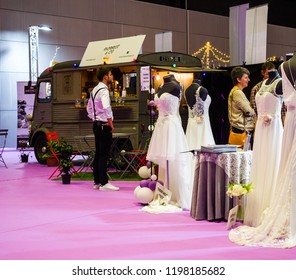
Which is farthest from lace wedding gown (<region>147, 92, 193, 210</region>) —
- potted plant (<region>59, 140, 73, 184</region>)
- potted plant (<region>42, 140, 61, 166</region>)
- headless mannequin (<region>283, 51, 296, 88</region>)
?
potted plant (<region>42, 140, 61, 166</region>)

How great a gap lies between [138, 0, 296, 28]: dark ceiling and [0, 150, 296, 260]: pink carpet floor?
619 inches

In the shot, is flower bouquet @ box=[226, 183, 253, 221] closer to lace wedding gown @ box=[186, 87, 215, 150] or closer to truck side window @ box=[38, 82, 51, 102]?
lace wedding gown @ box=[186, 87, 215, 150]

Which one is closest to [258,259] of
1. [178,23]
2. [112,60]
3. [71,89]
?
[112,60]

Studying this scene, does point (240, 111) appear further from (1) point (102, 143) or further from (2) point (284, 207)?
(2) point (284, 207)

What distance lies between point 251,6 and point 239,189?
18.2 m

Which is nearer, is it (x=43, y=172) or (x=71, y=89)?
(x=43, y=172)

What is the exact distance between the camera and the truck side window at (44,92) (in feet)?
41.2

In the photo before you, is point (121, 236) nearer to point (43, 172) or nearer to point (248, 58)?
point (43, 172)

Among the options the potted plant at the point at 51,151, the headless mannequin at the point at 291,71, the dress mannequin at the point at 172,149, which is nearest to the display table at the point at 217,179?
the dress mannequin at the point at 172,149

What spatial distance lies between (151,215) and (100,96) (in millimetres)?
2420

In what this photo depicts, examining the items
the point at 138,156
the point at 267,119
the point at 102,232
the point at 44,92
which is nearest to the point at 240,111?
the point at 267,119

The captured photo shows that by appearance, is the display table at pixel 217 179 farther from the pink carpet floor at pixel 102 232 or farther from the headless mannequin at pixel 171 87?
the headless mannequin at pixel 171 87

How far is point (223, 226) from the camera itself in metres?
5.30

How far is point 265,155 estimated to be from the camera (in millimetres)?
5125
